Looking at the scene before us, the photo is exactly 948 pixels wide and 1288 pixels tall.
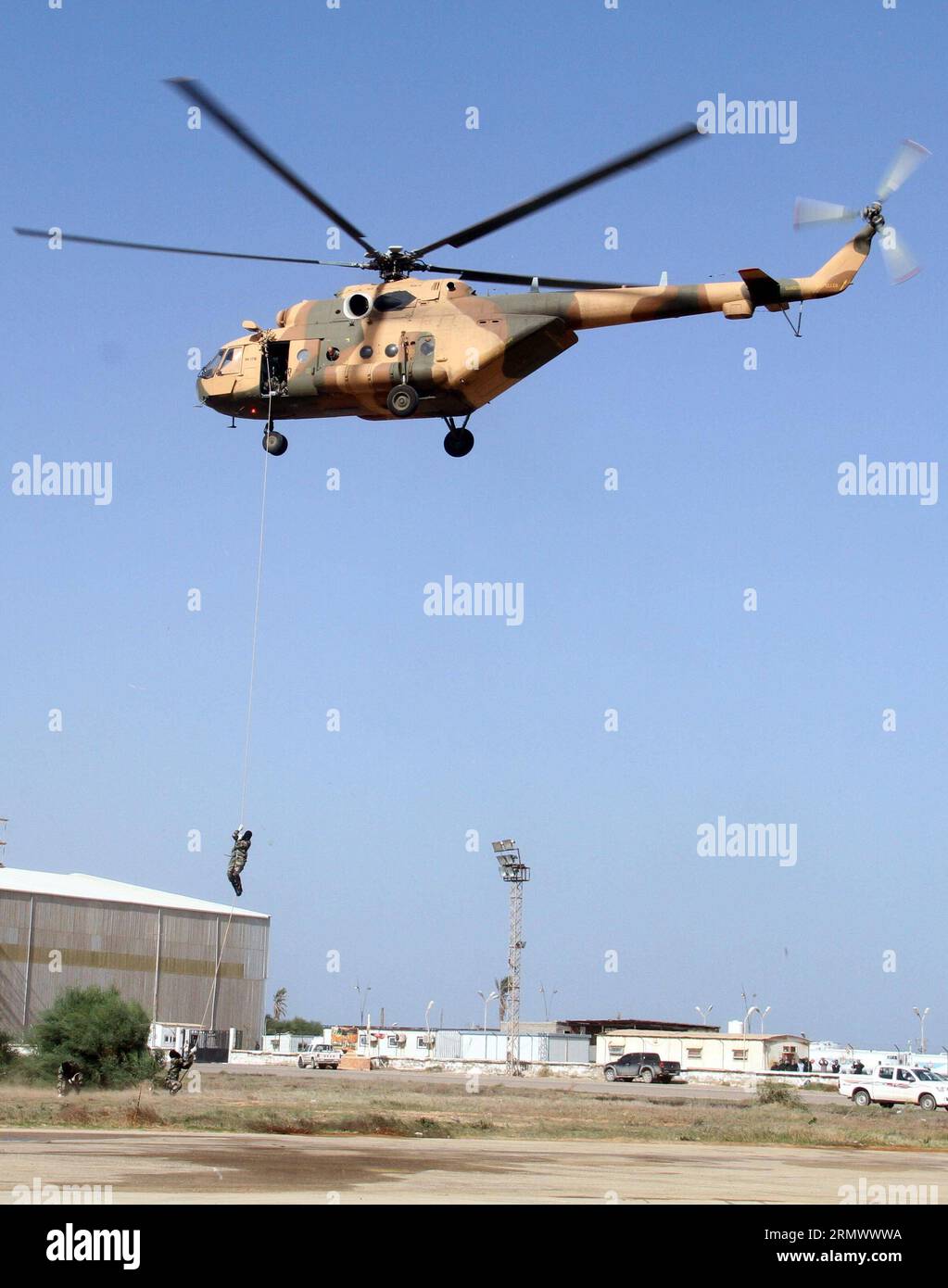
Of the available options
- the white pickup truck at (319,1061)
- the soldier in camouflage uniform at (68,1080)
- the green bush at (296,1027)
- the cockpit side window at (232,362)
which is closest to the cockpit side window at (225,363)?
the cockpit side window at (232,362)

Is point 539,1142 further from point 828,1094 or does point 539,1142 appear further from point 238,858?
point 828,1094

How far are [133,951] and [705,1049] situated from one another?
111 ft

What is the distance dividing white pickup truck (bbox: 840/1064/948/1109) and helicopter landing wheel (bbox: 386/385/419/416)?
29125 mm

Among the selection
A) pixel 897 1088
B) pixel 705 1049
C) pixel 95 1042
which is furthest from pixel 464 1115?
pixel 705 1049

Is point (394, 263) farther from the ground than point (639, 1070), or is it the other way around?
point (394, 263)

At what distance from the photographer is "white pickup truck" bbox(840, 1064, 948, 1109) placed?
4294 cm

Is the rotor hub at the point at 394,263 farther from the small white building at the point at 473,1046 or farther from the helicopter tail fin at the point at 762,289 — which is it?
the small white building at the point at 473,1046

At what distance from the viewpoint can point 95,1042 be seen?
3541cm

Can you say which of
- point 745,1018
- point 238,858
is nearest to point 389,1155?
point 238,858

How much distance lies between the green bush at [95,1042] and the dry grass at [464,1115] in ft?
2.62

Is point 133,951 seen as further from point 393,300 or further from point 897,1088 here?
point 393,300

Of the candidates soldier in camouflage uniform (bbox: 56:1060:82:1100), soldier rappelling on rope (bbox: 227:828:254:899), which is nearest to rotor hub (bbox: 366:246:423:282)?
soldier rappelling on rope (bbox: 227:828:254:899)

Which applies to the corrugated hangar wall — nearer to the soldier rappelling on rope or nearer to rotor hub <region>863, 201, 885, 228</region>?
the soldier rappelling on rope

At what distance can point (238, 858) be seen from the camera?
22375 millimetres
